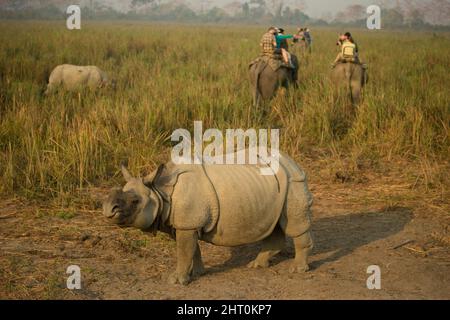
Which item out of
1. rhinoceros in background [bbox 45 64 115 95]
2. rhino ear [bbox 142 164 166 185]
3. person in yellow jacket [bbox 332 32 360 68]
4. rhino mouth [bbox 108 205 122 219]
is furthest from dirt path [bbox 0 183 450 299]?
rhinoceros in background [bbox 45 64 115 95]

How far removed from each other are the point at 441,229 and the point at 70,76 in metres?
8.58

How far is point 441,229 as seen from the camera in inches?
244

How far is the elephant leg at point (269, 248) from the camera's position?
527 centimetres

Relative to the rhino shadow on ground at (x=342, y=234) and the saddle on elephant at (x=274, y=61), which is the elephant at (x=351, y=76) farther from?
the rhino shadow on ground at (x=342, y=234)

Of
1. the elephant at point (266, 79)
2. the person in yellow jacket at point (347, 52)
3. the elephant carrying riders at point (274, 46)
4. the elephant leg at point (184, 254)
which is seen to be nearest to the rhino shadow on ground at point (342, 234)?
the elephant leg at point (184, 254)

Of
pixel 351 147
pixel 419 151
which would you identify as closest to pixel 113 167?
pixel 351 147

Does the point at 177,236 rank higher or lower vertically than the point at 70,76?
lower

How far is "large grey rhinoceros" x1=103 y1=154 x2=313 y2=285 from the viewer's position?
4680 millimetres

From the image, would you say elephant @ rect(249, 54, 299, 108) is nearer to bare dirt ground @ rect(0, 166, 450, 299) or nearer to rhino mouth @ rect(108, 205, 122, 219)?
bare dirt ground @ rect(0, 166, 450, 299)

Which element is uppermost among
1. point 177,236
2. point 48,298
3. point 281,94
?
point 281,94

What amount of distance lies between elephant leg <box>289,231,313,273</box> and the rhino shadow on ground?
0.46ft

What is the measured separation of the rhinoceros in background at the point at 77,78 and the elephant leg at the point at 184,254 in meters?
8.34
